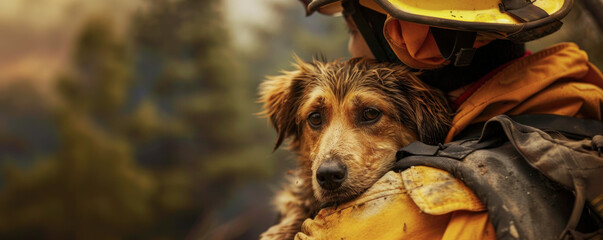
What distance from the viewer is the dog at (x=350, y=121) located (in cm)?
165

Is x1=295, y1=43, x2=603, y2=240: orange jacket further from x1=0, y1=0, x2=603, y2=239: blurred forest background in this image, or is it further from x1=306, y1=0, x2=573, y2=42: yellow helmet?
x1=0, y1=0, x2=603, y2=239: blurred forest background

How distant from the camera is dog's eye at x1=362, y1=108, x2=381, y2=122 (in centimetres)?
182

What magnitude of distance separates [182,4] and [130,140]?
0.90 meters

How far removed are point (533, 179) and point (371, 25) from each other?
88cm

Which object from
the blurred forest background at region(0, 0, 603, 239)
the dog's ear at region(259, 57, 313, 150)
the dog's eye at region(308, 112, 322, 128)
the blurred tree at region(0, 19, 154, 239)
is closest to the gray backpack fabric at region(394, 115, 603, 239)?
the dog's eye at region(308, 112, 322, 128)

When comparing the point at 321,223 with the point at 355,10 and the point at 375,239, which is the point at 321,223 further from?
the point at 355,10

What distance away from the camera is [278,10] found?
328 centimetres

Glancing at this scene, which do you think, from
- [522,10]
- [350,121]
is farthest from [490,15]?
[350,121]

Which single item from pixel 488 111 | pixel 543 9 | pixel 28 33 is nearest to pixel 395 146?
pixel 488 111

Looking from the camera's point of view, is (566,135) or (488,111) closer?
(566,135)

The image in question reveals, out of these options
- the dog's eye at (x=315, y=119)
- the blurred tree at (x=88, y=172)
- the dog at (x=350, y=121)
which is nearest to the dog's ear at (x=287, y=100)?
the dog at (x=350, y=121)

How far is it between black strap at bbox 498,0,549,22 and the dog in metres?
0.40

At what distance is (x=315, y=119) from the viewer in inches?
75.0

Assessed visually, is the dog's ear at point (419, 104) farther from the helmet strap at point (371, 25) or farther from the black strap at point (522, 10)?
the black strap at point (522, 10)
